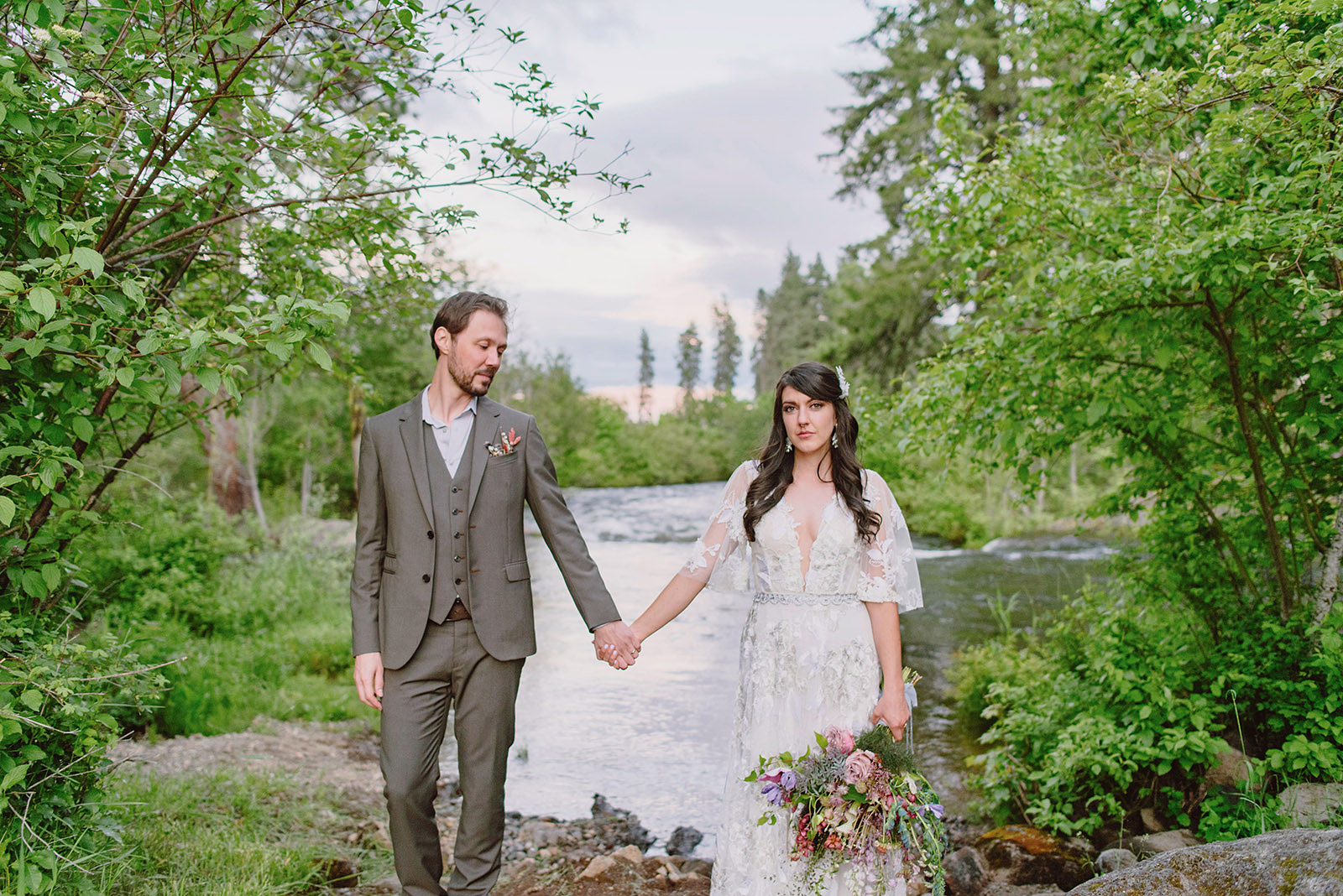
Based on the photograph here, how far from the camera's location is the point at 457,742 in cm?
328

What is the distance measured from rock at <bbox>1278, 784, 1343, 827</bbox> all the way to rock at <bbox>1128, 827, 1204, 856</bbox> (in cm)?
48

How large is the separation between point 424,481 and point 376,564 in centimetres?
38

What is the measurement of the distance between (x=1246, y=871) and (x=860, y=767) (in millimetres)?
1069

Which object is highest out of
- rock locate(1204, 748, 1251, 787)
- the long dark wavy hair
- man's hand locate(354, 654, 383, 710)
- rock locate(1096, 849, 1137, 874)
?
the long dark wavy hair

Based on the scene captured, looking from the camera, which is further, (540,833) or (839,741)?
(540,833)

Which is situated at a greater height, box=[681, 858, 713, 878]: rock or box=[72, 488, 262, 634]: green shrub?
box=[72, 488, 262, 634]: green shrub

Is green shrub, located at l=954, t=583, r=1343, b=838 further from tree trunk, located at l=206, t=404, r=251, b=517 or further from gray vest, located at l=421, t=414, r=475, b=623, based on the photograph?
tree trunk, located at l=206, t=404, r=251, b=517

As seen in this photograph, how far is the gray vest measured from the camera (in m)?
3.22

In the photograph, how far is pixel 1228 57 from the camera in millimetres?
Answer: 3369

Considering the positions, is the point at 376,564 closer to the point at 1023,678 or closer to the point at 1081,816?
the point at 1081,816

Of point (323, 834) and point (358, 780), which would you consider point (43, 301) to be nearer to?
point (323, 834)

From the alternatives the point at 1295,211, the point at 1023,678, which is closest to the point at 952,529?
the point at 1023,678

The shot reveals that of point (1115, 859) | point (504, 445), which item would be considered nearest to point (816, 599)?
point (504, 445)

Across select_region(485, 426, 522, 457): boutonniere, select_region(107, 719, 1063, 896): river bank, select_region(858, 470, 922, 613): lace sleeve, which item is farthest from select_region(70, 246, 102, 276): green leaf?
select_region(858, 470, 922, 613): lace sleeve
